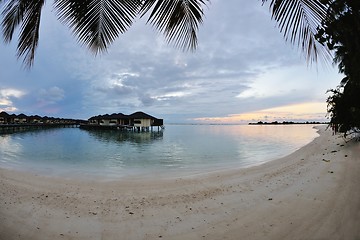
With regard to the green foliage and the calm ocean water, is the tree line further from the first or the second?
the calm ocean water

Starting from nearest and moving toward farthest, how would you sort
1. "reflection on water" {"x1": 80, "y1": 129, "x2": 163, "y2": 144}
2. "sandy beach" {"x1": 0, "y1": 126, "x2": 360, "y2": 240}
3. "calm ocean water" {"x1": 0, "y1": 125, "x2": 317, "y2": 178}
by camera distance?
1. "sandy beach" {"x1": 0, "y1": 126, "x2": 360, "y2": 240}
2. "calm ocean water" {"x1": 0, "y1": 125, "x2": 317, "y2": 178}
3. "reflection on water" {"x1": 80, "y1": 129, "x2": 163, "y2": 144}

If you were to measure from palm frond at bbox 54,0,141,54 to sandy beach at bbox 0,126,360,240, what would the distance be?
11.7ft

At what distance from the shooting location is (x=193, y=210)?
5547 mm

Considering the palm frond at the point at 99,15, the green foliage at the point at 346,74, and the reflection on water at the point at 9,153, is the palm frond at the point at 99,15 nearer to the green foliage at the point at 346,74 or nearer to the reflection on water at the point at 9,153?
the green foliage at the point at 346,74

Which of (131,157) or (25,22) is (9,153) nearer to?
(131,157)

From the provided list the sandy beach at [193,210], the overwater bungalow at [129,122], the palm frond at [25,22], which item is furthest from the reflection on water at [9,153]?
the overwater bungalow at [129,122]

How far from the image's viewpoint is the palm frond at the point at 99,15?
2.33 meters

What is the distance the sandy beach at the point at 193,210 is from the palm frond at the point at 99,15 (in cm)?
357

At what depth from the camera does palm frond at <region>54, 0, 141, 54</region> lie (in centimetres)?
233

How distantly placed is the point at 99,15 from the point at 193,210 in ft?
15.4

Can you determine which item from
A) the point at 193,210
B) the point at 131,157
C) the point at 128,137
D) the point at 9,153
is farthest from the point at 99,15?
the point at 128,137

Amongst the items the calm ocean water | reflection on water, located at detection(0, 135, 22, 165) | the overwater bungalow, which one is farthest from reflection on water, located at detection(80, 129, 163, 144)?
reflection on water, located at detection(0, 135, 22, 165)

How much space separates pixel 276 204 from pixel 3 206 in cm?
662

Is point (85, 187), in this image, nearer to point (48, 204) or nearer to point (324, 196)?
point (48, 204)
